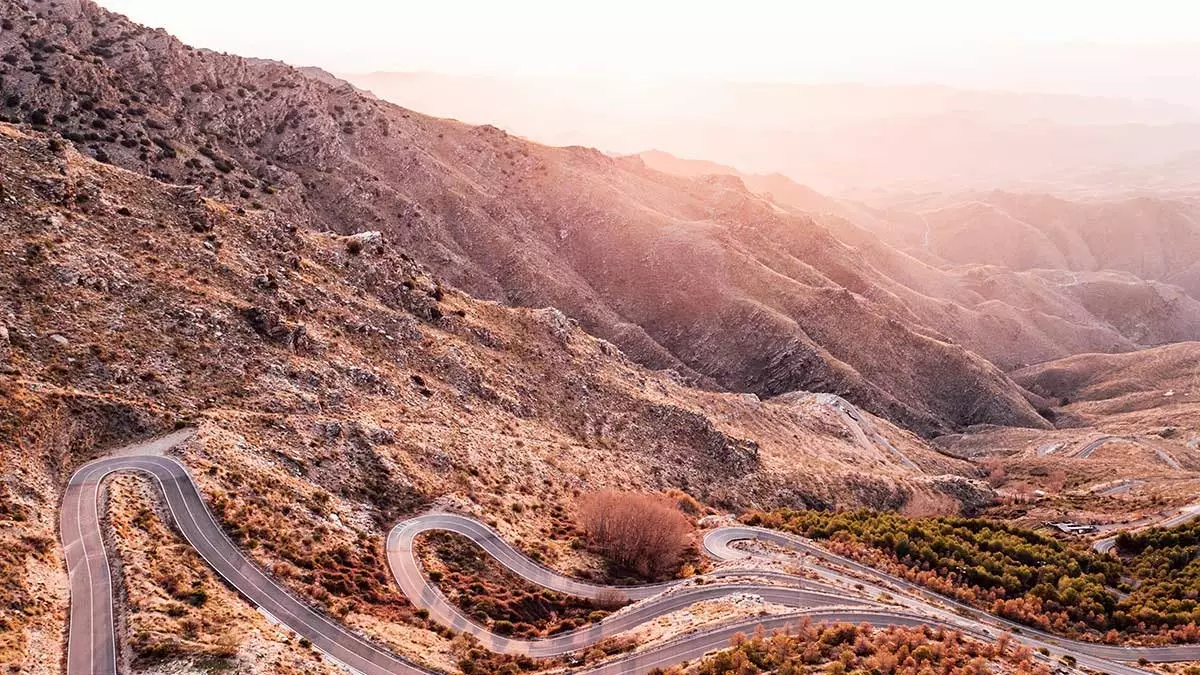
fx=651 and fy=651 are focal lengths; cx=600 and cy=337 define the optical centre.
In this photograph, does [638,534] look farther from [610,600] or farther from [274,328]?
[274,328]

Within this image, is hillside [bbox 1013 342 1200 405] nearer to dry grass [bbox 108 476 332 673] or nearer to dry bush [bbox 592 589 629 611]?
dry bush [bbox 592 589 629 611]

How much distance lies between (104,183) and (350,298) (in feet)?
95.8

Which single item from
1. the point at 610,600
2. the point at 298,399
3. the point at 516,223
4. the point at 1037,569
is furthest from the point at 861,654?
the point at 516,223

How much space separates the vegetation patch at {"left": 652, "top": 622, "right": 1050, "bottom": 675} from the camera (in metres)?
43.8

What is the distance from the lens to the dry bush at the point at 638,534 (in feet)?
221

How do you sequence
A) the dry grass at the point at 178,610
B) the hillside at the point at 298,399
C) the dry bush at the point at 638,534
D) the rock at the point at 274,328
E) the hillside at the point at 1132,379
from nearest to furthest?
1. the dry grass at the point at 178,610
2. the hillside at the point at 298,399
3. the dry bush at the point at 638,534
4. the rock at the point at 274,328
5. the hillside at the point at 1132,379

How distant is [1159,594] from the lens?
64.1 meters

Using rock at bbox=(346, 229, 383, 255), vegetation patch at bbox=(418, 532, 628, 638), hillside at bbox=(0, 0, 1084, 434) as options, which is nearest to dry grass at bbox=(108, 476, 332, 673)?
vegetation patch at bbox=(418, 532, 628, 638)

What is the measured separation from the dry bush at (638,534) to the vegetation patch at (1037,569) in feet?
68.8

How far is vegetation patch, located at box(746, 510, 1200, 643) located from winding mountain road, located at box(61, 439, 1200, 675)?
258cm

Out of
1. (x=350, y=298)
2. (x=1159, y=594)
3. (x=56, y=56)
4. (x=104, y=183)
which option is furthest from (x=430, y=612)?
(x=56, y=56)

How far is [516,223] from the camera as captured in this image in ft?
568

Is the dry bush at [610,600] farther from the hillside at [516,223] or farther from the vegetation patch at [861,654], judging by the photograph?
the hillside at [516,223]

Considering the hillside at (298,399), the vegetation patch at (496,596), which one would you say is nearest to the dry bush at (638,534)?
the hillside at (298,399)
